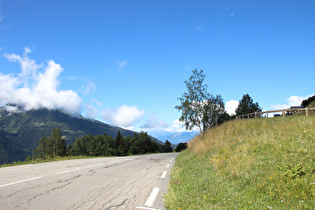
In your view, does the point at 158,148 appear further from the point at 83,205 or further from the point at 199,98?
the point at 83,205

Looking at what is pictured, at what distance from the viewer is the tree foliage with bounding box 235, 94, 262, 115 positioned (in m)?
63.5

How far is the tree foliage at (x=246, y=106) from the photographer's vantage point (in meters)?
63.5

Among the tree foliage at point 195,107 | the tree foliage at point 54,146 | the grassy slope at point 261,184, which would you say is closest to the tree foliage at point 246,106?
the tree foliage at point 195,107

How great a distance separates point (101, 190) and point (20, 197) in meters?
2.03

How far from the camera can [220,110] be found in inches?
1914

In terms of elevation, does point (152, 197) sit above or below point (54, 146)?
below

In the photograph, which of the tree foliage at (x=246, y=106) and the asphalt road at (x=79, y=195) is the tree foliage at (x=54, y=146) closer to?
the tree foliage at (x=246, y=106)

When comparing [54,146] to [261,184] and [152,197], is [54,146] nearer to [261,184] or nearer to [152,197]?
[152,197]

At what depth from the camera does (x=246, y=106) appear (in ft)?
210

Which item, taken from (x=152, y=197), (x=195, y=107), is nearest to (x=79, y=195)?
(x=152, y=197)

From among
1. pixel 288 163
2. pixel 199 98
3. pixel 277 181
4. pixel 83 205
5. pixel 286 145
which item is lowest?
pixel 83 205

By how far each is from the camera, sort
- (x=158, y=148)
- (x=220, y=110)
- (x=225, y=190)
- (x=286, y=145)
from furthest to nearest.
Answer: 1. (x=158, y=148)
2. (x=220, y=110)
3. (x=286, y=145)
4. (x=225, y=190)

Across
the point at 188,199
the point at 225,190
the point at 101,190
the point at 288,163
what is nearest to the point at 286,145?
the point at 288,163

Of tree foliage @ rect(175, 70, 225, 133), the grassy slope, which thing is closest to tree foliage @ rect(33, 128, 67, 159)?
tree foliage @ rect(175, 70, 225, 133)
